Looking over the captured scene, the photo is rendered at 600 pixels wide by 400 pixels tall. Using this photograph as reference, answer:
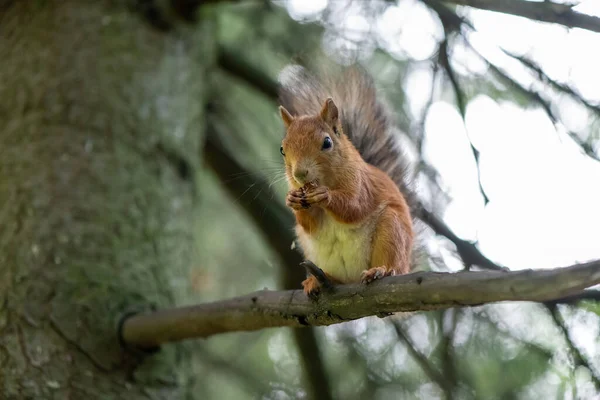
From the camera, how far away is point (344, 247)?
168cm

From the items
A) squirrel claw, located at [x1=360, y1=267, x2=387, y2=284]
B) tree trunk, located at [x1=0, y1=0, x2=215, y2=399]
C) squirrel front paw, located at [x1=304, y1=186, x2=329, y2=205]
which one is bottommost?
tree trunk, located at [x1=0, y1=0, x2=215, y2=399]

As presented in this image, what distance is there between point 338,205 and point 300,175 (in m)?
0.11

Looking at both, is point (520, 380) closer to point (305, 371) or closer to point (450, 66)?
point (305, 371)

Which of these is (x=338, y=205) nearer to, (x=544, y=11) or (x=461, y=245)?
(x=461, y=245)

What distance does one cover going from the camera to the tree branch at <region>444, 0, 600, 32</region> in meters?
1.33

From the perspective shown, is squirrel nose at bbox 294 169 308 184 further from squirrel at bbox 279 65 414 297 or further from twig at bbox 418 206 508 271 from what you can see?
twig at bbox 418 206 508 271

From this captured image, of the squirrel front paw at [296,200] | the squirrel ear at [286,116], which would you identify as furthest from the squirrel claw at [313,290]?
the squirrel ear at [286,116]

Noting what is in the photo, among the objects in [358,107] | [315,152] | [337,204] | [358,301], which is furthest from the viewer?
[358,107]

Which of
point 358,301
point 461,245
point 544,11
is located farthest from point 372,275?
point 544,11

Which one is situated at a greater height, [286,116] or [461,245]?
[286,116]

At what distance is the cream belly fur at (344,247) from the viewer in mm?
1671

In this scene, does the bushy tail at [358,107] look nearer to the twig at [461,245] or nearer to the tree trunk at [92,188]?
the twig at [461,245]

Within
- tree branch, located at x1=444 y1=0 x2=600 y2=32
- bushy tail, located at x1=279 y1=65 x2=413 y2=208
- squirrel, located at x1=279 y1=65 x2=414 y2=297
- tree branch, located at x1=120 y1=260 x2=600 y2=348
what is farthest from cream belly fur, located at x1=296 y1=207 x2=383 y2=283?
tree branch, located at x1=444 y1=0 x2=600 y2=32

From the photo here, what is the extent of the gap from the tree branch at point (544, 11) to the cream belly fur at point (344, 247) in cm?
55
